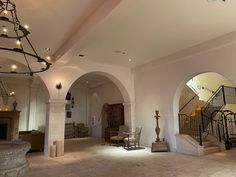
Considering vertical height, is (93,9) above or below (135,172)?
above

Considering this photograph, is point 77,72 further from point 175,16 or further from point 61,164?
point 175,16

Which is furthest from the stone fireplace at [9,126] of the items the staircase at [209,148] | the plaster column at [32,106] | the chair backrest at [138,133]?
the staircase at [209,148]

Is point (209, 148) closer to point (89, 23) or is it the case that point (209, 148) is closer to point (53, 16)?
point (89, 23)

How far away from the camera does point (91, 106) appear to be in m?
13.8

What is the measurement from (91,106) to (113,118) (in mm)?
3353

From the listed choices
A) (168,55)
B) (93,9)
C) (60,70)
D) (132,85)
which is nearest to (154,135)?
(132,85)

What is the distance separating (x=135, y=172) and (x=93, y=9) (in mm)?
3761

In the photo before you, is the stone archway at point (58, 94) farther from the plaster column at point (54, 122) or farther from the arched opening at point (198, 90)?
the arched opening at point (198, 90)

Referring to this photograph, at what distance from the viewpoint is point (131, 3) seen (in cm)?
303

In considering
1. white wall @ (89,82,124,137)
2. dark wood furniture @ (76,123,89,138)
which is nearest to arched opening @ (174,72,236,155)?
white wall @ (89,82,124,137)

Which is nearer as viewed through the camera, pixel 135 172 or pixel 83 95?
pixel 135 172

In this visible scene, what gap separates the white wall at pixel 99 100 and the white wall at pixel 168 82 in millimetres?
2998

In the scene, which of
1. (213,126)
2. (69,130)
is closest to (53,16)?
(213,126)

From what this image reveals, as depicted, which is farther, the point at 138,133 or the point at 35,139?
the point at 138,133
